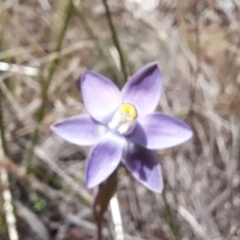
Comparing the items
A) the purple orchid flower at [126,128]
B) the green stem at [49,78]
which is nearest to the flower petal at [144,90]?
the purple orchid flower at [126,128]

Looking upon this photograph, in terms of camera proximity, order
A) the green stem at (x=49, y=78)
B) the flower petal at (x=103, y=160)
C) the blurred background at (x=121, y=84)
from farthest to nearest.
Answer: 1. the blurred background at (x=121, y=84)
2. the green stem at (x=49, y=78)
3. the flower petal at (x=103, y=160)

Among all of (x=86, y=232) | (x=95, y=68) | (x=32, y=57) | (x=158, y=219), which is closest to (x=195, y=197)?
(x=158, y=219)

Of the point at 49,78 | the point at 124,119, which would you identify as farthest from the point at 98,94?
the point at 49,78

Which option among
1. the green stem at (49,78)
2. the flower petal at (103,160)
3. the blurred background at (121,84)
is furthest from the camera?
the blurred background at (121,84)

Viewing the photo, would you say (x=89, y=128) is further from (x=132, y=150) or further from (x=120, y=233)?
(x=120, y=233)

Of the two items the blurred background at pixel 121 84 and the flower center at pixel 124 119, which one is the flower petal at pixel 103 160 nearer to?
the flower center at pixel 124 119

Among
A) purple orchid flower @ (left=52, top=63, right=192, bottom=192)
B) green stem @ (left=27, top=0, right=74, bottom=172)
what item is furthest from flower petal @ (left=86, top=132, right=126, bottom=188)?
green stem @ (left=27, top=0, right=74, bottom=172)

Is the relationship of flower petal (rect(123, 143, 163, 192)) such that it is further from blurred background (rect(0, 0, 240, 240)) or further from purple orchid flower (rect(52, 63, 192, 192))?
blurred background (rect(0, 0, 240, 240))

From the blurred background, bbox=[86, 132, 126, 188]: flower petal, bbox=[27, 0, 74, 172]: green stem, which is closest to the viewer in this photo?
bbox=[86, 132, 126, 188]: flower petal
